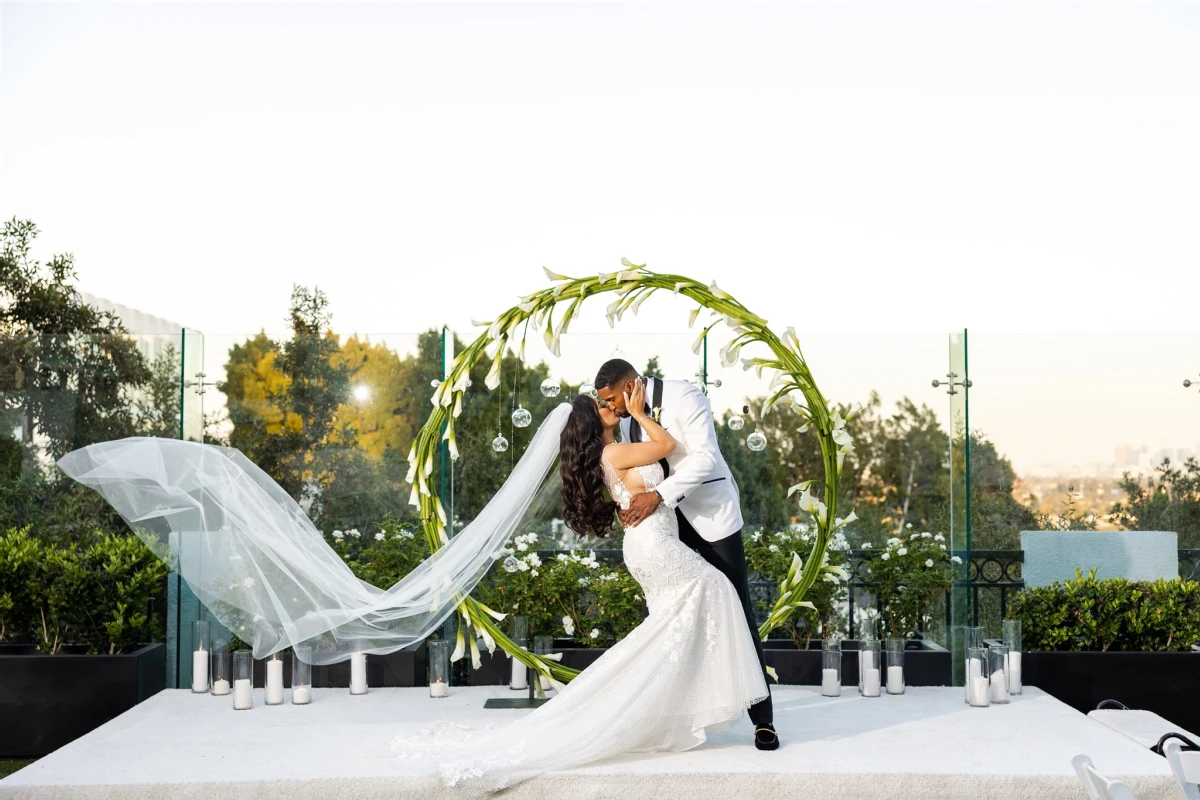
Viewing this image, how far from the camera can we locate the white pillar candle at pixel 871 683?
5.84 metres

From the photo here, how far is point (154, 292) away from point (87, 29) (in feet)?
7.30

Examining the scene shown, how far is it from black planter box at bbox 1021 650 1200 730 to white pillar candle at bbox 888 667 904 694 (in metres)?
0.73

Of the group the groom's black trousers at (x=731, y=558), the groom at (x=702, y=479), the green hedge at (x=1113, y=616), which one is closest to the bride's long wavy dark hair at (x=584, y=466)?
the groom at (x=702, y=479)

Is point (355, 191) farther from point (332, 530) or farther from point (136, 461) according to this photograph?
point (136, 461)

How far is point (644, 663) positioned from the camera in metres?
4.53

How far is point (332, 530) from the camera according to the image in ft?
20.9

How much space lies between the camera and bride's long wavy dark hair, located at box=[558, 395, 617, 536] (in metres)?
4.80

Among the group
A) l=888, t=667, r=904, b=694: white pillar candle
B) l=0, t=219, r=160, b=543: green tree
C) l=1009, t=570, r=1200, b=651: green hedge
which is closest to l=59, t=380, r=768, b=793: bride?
l=0, t=219, r=160, b=543: green tree

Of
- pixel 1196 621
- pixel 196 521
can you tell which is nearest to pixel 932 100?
pixel 1196 621

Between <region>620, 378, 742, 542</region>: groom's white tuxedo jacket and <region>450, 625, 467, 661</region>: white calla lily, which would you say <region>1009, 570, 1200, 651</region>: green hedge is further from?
<region>450, 625, 467, 661</region>: white calla lily

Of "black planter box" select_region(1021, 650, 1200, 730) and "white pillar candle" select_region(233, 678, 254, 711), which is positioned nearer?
"white pillar candle" select_region(233, 678, 254, 711)

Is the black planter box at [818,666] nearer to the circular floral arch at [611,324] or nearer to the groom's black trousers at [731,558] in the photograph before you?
the circular floral arch at [611,324]

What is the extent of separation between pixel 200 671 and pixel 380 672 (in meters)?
0.94

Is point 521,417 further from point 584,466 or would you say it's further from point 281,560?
point 281,560
